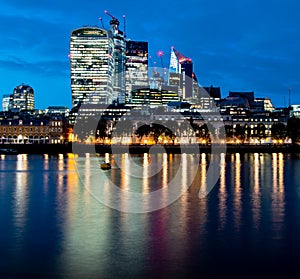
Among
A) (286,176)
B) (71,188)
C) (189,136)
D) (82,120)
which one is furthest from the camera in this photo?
(82,120)

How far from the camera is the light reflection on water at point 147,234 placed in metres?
18.4

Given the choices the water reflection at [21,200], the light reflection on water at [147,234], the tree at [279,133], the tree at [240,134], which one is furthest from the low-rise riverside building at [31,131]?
the light reflection on water at [147,234]

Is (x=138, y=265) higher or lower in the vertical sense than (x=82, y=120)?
lower

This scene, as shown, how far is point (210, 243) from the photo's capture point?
21844 millimetres

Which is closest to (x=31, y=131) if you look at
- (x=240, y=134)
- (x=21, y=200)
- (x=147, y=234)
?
(x=240, y=134)

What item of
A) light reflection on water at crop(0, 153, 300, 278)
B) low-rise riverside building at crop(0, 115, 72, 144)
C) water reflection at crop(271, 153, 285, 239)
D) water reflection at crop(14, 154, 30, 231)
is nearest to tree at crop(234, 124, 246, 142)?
low-rise riverside building at crop(0, 115, 72, 144)

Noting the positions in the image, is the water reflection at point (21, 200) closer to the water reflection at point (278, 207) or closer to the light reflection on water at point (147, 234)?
the light reflection on water at point (147, 234)

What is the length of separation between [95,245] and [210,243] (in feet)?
15.3

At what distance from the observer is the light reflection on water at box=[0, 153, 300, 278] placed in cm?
1844

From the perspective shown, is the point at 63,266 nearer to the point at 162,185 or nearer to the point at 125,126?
the point at 162,185

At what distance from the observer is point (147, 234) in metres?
23.6

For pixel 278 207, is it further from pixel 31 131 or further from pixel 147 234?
pixel 31 131

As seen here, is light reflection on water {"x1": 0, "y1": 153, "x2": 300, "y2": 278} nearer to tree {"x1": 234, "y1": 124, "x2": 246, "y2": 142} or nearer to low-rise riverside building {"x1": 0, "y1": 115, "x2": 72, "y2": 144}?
tree {"x1": 234, "y1": 124, "x2": 246, "y2": 142}

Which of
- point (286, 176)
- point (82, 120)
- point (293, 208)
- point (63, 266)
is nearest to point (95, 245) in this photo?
point (63, 266)
